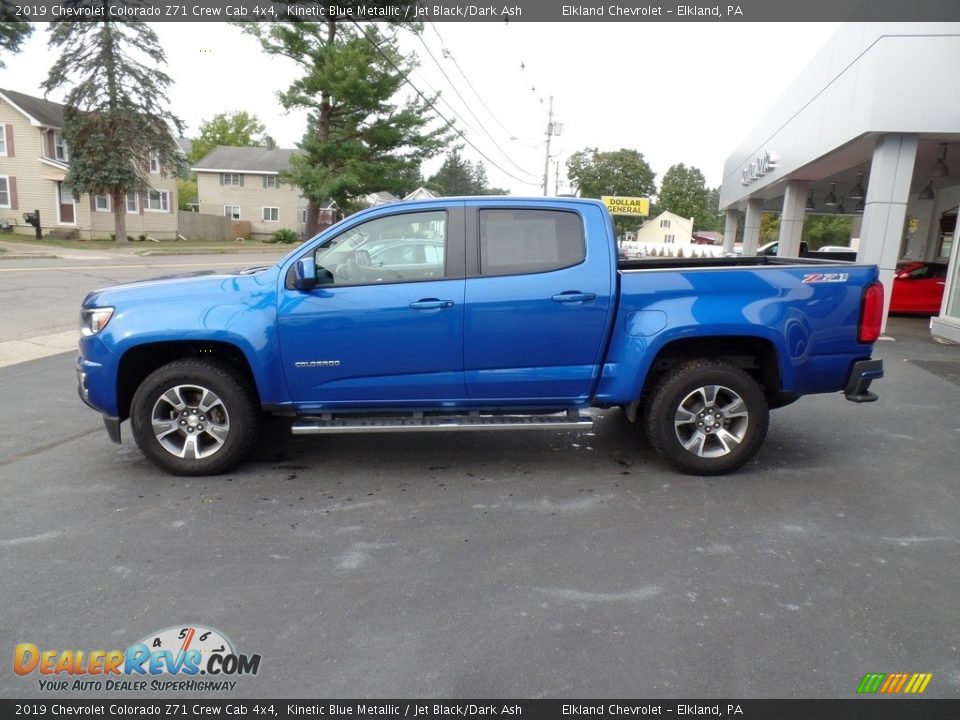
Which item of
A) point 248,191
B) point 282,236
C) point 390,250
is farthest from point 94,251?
point 390,250

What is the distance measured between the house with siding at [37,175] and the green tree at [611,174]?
108 feet

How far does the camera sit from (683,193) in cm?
9138

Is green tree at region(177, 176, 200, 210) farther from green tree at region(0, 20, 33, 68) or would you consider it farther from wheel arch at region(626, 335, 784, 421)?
wheel arch at region(626, 335, 784, 421)

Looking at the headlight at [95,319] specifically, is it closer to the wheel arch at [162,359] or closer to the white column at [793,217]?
the wheel arch at [162,359]

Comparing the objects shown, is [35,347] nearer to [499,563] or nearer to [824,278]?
[499,563]

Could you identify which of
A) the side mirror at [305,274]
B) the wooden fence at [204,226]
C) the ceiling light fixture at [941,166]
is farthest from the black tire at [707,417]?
the wooden fence at [204,226]

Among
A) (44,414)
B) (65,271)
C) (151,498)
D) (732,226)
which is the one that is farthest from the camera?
(732,226)

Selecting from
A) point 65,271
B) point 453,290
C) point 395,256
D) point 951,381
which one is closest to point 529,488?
point 453,290

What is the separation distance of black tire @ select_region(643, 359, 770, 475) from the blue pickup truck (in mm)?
14

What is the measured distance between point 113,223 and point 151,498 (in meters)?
42.0

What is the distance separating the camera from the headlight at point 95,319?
4.79m

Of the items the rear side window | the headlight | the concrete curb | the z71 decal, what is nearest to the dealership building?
A: the z71 decal

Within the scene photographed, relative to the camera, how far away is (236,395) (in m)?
4.83

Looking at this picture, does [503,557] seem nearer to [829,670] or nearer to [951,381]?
[829,670]
